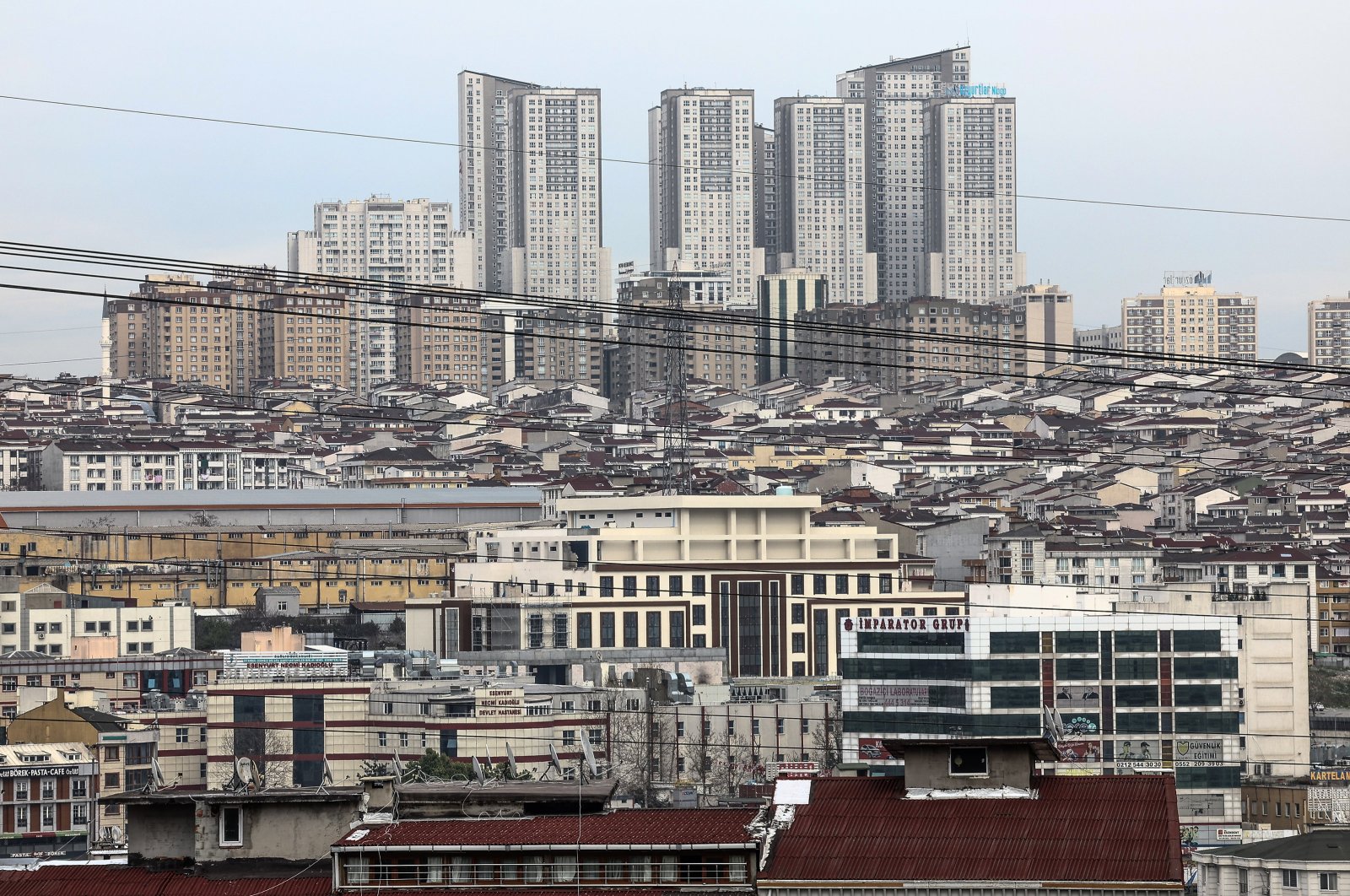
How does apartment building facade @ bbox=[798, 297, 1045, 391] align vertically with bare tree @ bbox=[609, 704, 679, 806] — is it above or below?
above

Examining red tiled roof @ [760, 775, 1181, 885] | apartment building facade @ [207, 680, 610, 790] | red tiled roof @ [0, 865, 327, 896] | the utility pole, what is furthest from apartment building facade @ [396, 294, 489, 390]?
red tiled roof @ [760, 775, 1181, 885]

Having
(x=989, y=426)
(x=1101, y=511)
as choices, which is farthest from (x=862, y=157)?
(x=1101, y=511)

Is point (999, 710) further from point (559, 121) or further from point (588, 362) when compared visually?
point (559, 121)

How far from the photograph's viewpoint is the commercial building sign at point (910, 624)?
4612 centimetres

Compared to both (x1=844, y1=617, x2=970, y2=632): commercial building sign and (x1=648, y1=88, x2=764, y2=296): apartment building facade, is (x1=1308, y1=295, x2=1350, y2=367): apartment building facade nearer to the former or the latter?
(x1=648, y1=88, x2=764, y2=296): apartment building facade

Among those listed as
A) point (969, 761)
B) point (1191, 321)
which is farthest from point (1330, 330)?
point (969, 761)

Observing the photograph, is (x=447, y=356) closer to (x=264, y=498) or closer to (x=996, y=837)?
(x=264, y=498)

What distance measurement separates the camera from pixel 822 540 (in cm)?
7150

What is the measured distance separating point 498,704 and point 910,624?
787 centimetres

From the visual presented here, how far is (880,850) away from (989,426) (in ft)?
363

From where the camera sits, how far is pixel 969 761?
17.3 meters

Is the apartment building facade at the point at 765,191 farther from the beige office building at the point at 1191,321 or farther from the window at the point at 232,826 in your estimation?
the window at the point at 232,826

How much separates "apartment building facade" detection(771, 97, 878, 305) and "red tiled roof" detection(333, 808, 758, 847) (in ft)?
545

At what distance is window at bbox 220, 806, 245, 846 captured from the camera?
17406 mm
